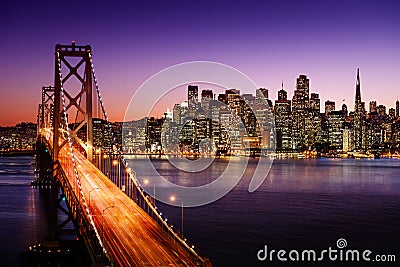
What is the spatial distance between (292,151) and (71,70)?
5943 inches

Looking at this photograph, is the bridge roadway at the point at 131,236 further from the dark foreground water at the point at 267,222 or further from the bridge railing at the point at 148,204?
the dark foreground water at the point at 267,222

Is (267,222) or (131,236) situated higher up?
(131,236)

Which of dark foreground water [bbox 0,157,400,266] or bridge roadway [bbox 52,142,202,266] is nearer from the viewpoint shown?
bridge roadway [bbox 52,142,202,266]

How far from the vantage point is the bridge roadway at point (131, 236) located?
1742cm

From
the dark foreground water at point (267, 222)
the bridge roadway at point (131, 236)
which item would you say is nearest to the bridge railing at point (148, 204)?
the bridge roadway at point (131, 236)

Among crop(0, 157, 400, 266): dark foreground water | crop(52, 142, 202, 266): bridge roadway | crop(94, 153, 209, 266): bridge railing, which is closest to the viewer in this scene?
crop(52, 142, 202, 266): bridge roadway

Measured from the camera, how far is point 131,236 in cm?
2064

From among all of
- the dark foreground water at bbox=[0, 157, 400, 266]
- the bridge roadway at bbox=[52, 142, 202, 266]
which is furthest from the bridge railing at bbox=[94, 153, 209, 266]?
the dark foreground water at bbox=[0, 157, 400, 266]

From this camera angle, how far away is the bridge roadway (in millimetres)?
17422

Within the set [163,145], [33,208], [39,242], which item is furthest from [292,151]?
[39,242]

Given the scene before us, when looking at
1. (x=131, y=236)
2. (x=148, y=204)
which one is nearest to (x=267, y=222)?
(x=148, y=204)

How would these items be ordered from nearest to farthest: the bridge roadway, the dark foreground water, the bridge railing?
the bridge roadway
the bridge railing
the dark foreground water

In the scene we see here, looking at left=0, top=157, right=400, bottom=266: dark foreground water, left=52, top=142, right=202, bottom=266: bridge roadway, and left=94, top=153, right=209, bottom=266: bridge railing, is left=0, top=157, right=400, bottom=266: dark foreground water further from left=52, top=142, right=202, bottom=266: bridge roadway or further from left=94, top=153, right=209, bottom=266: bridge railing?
left=52, top=142, right=202, bottom=266: bridge roadway

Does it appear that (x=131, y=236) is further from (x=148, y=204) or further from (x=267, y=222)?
(x=267, y=222)
